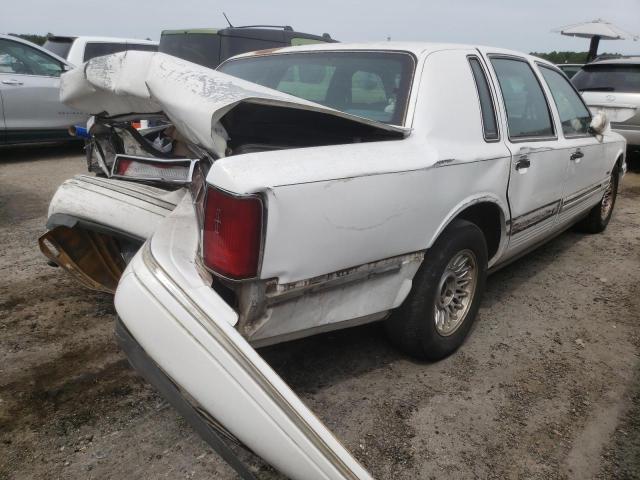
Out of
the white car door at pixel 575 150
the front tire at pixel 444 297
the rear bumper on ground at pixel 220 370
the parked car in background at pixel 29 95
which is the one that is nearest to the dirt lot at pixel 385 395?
the front tire at pixel 444 297

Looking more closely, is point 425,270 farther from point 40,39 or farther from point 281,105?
point 40,39

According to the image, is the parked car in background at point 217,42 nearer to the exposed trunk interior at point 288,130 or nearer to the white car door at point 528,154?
the white car door at point 528,154

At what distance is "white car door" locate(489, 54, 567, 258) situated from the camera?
2.99 m

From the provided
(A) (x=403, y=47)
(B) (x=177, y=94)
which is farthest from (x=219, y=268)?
(A) (x=403, y=47)

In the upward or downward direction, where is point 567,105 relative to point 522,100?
downward

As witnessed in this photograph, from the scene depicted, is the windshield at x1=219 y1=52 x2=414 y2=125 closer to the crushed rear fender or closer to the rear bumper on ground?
the crushed rear fender

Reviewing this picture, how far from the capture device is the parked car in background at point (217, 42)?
5844mm

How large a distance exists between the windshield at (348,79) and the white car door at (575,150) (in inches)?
59.0

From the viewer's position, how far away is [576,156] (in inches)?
144

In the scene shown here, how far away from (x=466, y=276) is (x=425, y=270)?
49cm

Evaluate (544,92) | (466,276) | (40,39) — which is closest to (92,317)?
(466,276)

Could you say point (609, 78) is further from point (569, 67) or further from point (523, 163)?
point (523, 163)

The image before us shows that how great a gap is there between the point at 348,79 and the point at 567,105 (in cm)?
196

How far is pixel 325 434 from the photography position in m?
1.59
